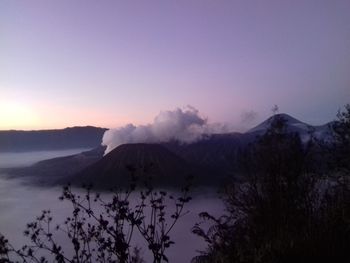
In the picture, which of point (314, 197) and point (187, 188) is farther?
point (314, 197)

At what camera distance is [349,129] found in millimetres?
20547

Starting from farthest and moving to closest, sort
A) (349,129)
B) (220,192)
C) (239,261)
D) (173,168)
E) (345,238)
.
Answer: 1. (173,168)
2. (349,129)
3. (220,192)
4. (345,238)
5. (239,261)

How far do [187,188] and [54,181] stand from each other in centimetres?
18619

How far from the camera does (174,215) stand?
25.3ft

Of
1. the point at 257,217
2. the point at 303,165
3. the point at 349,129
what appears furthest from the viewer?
the point at 349,129

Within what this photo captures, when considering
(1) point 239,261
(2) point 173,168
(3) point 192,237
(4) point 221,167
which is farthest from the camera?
(4) point 221,167

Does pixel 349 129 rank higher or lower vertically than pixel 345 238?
higher

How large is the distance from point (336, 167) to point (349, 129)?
72.8 inches

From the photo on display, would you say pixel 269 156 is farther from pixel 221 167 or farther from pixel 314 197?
pixel 221 167

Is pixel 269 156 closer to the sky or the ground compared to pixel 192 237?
closer to the sky

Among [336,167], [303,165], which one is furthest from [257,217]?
[336,167]

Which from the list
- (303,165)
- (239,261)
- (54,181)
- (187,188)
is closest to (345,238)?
(239,261)

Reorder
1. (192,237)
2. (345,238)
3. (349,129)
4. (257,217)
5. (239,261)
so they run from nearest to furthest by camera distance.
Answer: (239,261) → (345,238) → (257,217) → (349,129) → (192,237)

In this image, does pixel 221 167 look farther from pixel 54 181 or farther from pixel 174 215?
pixel 174 215
